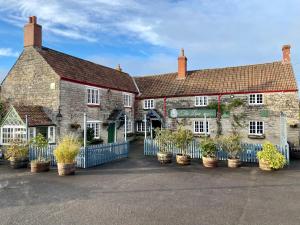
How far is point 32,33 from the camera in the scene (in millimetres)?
20562

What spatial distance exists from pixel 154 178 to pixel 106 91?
536 inches

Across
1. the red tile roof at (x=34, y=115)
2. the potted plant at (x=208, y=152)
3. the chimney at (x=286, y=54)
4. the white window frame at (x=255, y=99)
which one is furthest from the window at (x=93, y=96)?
the chimney at (x=286, y=54)

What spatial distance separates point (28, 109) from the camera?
18.5 m

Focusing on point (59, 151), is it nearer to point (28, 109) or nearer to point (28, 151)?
point (28, 151)

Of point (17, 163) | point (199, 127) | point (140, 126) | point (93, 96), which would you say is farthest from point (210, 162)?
point (140, 126)

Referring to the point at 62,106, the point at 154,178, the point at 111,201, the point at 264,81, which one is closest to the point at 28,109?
the point at 62,106

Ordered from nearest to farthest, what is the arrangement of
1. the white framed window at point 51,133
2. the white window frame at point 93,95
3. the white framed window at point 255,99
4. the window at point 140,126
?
the white framed window at point 51,133 → the white window frame at point 93,95 → the white framed window at point 255,99 → the window at point 140,126

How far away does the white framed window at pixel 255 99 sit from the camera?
75.9 feet

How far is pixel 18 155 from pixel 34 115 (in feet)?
14.5

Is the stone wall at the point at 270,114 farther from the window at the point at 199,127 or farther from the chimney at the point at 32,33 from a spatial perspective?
the chimney at the point at 32,33

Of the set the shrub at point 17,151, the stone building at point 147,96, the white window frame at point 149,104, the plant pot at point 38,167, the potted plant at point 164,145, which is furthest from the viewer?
the white window frame at point 149,104

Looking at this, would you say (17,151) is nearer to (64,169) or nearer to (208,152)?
(64,169)

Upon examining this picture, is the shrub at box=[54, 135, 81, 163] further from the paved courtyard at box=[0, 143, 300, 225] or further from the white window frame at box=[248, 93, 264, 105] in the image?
the white window frame at box=[248, 93, 264, 105]

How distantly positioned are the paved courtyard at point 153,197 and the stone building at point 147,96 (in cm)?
626
